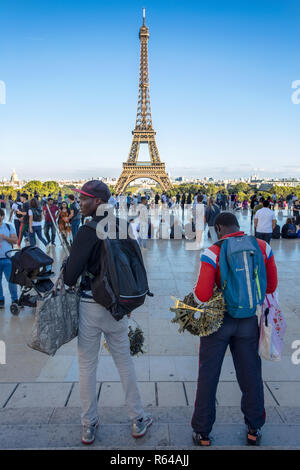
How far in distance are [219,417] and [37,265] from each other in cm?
238

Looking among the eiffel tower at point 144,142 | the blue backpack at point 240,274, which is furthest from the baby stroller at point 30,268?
the eiffel tower at point 144,142

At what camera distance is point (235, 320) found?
2.50m

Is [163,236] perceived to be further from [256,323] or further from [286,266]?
[256,323]

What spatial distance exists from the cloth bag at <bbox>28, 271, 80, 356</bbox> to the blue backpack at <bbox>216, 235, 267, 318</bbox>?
40.0 inches

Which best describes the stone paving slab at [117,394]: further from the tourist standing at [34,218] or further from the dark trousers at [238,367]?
the tourist standing at [34,218]

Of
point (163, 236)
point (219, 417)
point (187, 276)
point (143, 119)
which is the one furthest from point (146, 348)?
point (143, 119)

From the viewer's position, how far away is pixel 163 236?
12641 millimetres

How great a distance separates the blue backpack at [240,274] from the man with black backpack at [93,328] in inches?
27.3

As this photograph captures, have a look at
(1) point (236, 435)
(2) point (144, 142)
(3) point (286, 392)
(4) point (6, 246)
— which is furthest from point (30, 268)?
(2) point (144, 142)

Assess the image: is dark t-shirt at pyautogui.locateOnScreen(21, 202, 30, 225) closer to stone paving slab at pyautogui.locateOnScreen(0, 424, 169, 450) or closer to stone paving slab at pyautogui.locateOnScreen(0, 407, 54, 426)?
stone paving slab at pyautogui.locateOnScreen(0, 407, 54, 426)

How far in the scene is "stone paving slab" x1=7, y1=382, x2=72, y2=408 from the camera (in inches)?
122

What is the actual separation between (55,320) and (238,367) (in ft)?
4.22

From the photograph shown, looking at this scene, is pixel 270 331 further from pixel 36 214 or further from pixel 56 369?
pixel 36 214

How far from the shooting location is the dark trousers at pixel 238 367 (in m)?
2.49
